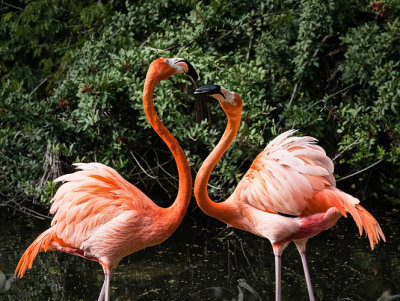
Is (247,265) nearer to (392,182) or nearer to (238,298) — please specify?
(238,298)

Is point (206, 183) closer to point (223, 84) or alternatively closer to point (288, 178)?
point (288, 178)

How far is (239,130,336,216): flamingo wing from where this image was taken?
3365mm

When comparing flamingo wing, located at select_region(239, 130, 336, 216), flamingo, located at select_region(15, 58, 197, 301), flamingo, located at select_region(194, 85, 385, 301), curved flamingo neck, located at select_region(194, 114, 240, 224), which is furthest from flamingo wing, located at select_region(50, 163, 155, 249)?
flamingo wing, located at select_region(239, 130, 336, 216)

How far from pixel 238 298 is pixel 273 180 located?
34.3 inches

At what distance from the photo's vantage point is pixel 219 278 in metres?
4.21

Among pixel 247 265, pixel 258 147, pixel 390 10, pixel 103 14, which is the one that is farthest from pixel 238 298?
pixel 103 14

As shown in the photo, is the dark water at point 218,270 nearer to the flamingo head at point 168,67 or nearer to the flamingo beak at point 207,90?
the flamingo beak at point 207,90

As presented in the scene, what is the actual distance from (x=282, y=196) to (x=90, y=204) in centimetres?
109

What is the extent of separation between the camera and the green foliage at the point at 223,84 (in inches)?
198

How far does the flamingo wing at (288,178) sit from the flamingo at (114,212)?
1.39ft

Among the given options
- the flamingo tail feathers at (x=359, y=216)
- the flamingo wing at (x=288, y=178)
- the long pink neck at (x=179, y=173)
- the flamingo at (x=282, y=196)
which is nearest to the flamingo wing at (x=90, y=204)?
the long pink neck at (x=179, y=173)

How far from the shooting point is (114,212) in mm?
3275

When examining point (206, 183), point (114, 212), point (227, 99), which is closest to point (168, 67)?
point (227, 99)

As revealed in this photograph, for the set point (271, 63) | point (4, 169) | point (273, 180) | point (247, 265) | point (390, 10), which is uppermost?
point (390, 10)
